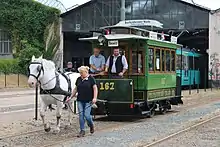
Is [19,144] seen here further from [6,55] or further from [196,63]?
[6,55]

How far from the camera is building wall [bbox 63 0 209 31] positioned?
4484cm

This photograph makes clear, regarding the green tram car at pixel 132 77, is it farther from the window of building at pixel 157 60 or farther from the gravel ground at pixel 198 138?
the gravel ground at pixel 198 138

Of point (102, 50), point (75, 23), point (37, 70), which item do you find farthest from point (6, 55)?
point (37, 70)

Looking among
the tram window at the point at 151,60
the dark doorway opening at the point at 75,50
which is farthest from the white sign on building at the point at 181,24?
the tram window at the point at 151,60

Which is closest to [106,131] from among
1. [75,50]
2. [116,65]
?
[116,65]

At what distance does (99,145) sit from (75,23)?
39.2m

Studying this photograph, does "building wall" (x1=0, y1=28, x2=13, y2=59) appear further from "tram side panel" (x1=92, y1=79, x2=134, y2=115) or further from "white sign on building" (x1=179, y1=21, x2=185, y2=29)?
"tram side panel" (x1=92, y1=79, x2=134, y2=115)

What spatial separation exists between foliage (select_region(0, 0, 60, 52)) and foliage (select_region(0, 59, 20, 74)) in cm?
320

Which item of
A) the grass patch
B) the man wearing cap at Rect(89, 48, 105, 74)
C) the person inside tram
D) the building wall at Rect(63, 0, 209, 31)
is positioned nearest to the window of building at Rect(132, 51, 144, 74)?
the person inside tram

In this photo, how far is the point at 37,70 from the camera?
13016 millimetres

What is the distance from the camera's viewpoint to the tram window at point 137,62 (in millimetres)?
16562

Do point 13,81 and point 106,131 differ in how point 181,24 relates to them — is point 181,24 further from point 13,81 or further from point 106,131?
point 106,131

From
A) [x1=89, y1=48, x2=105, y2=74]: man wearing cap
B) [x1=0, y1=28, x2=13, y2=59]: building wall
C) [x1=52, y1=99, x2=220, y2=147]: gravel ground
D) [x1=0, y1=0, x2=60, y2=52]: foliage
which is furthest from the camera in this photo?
[x1=0, y1=28, x2=13, y2=59]: building wall

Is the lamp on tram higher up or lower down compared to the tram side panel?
higher up
